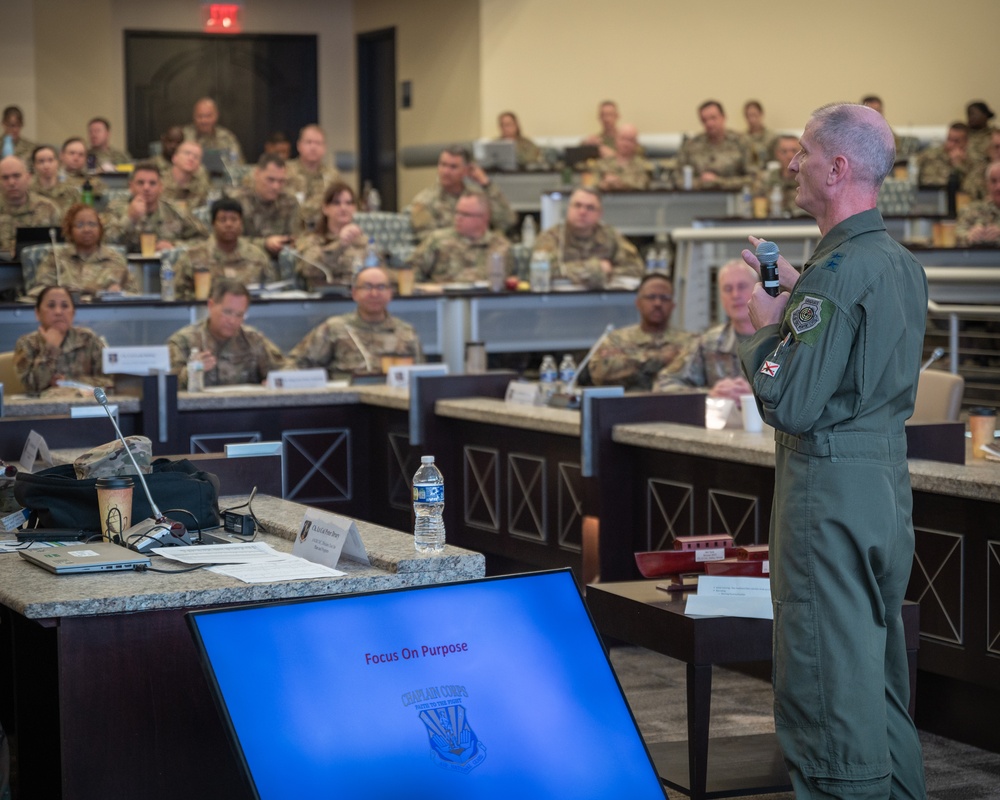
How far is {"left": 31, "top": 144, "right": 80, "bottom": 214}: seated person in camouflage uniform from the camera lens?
10.9 meters

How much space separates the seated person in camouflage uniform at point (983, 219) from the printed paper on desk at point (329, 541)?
272 inches

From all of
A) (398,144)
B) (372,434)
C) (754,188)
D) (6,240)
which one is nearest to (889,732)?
(372,434)

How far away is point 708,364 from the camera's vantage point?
628 cm

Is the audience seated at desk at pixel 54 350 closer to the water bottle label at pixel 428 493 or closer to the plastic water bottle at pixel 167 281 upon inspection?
the plastic water bottle at pixel 167 281

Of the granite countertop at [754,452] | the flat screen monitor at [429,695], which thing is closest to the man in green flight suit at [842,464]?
the flat screen monitor at [429,695]

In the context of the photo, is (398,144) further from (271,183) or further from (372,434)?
(372,434)

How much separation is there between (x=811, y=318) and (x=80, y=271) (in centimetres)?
675

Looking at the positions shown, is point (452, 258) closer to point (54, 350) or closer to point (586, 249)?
point (586, 249)

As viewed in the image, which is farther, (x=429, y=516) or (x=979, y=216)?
(x=979, y=216)

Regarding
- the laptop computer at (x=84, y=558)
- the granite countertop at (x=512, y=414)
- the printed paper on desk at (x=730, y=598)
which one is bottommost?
the printed paper on desk at (x=730, y=598)

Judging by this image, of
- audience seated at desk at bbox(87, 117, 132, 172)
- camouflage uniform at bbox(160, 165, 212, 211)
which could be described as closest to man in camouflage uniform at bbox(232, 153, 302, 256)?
camouflage uniform at bbox(160, 165, 212, 211)

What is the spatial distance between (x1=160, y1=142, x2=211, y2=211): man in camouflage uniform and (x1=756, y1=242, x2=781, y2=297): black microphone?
8.83 meters

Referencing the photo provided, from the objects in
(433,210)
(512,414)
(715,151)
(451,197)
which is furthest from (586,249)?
(512,414)

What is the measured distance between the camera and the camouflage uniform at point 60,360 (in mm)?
6754
